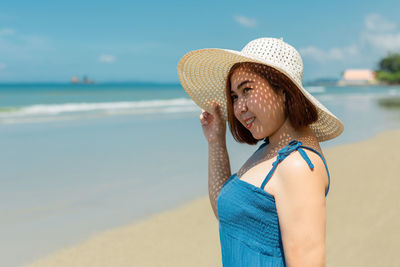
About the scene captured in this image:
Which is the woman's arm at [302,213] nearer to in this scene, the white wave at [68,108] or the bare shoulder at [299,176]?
the bare shoulder at [299,176]

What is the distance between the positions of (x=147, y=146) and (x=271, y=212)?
6818 mm

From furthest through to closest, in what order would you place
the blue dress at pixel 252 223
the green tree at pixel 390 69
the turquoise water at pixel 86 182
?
the green tree at pixel 390 69 < the turquoise water at pixel 86 182 < the blue dress at pixel 252 223

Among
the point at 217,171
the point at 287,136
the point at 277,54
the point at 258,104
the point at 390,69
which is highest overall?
the point at 277,54

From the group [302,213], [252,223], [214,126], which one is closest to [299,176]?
[302,213]

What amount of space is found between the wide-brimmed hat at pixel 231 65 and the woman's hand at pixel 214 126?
0.10 ft

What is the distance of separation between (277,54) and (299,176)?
1.62ft

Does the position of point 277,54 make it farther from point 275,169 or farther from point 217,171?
point 217,171

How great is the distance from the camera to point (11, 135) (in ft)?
31.9

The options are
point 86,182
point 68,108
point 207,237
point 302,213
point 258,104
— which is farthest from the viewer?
point 68,108

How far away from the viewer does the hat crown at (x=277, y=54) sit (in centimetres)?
138

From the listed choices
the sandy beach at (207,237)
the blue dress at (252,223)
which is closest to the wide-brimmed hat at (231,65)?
the blue dress at (252,223)

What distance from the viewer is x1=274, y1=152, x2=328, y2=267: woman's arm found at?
Result: 1.13m

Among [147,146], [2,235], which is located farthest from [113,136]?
[2,235]

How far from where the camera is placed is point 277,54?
1.40m
